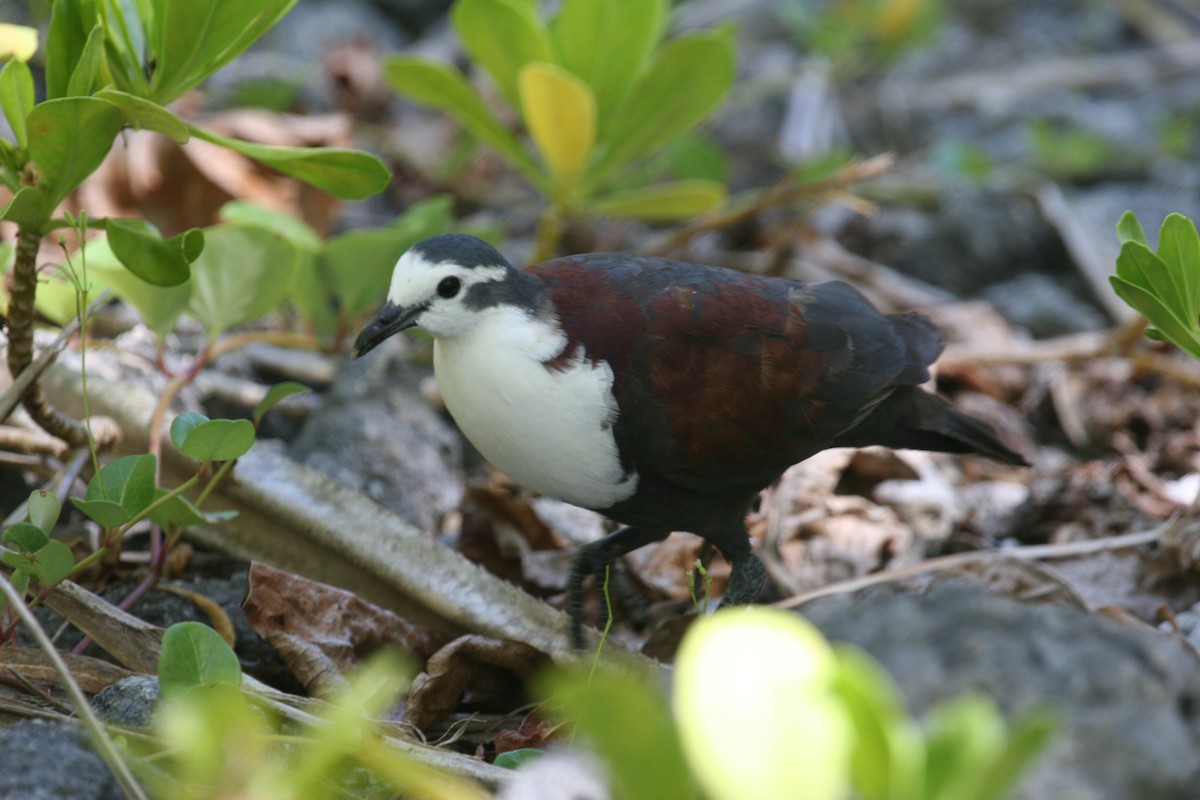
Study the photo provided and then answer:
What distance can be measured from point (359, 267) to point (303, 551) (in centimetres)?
88

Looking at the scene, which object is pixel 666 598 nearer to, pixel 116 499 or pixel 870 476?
pixel 870 476

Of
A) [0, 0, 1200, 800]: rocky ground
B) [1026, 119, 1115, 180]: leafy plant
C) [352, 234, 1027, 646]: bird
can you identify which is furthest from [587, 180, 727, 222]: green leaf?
[1026, 119, 1115, 180]: leafy plant

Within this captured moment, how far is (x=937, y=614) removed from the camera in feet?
5.46

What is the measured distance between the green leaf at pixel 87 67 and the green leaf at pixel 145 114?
6 cm

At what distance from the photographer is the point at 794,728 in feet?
3.58

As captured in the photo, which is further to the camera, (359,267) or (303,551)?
(359,267)

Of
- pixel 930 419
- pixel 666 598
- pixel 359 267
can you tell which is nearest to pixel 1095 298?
pixel 930 419

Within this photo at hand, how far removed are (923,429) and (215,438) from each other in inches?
69.7

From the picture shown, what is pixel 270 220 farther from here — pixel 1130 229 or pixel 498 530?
pixel 1130 229

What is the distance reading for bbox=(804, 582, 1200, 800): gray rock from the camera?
1.47 m

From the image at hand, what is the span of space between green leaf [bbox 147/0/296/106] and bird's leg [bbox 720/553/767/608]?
1560mm

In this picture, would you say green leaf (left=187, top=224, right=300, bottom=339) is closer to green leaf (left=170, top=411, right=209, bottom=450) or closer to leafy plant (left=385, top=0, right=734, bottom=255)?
green leaf (left=170, top=411, right=209, bottom=450)

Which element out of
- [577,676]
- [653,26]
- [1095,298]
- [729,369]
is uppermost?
[653,26]

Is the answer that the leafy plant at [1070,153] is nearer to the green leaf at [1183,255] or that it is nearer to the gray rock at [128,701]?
the green leaf at [1183,255]
